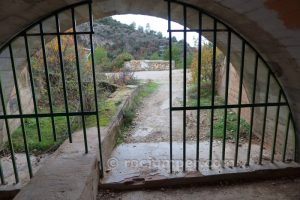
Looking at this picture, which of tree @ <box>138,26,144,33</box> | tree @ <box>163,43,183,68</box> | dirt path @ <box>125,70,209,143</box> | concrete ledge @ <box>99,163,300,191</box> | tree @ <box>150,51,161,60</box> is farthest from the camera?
tree @ <box>138,26,144,33</box>

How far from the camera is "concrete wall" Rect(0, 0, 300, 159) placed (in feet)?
6.95

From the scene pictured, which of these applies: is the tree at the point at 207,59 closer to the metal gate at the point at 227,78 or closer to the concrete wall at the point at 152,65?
the metal gate at the point at 227,78

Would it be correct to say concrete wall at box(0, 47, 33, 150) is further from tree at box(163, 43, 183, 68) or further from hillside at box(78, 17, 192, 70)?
hillside at box(78, 17, 192, 70)

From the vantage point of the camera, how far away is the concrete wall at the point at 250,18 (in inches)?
83.5

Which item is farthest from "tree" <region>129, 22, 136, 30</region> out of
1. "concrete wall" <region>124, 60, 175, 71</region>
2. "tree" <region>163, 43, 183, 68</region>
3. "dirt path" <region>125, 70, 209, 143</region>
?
"dirt path" <region>125, 70, 209, 143</region>

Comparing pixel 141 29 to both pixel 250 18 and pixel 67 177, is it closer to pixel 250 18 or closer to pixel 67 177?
pixel 250 18

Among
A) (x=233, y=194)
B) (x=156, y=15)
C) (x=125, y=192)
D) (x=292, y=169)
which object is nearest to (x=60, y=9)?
(x=156, y=15)

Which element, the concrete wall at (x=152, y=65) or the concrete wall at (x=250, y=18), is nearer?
the concrete wall at (x=250, y=18)

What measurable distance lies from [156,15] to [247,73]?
167 centimetres

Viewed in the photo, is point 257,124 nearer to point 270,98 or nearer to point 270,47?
point 270,98

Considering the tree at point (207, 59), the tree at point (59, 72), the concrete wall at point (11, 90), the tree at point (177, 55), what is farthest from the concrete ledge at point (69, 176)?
the tree at point (177, 55)

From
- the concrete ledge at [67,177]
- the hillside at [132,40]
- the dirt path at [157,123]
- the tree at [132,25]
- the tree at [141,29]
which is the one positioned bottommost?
the dirt path at [157,123]

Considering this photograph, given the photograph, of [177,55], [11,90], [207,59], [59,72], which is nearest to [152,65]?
[177,55]

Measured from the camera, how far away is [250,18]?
2.45 metres
